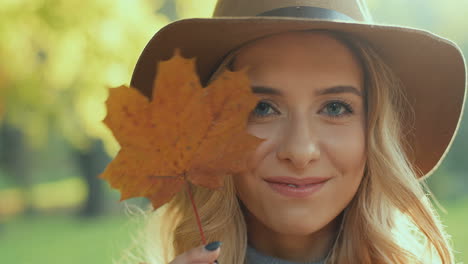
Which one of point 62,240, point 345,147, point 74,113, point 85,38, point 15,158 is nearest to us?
point 345,147

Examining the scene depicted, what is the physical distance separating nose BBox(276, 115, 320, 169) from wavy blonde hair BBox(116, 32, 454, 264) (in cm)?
26

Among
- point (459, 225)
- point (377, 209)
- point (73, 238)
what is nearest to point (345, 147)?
point (377, 209)

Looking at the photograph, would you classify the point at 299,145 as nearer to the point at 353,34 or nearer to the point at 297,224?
the point at 297,224

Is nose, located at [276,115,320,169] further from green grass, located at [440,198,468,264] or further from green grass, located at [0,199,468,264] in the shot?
green grass, located at [440,198,468,264]

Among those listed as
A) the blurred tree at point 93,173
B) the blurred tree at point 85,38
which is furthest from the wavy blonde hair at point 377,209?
the blurred tree at point 93,173

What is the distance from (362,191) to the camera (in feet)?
6.98

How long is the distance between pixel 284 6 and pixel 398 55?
0.40 m

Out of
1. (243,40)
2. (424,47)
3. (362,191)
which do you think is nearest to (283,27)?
(243,40)

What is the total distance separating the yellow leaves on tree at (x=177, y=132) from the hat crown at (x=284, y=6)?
0.42 metres

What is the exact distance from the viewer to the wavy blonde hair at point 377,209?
6.71 feet

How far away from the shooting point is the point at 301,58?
188 cm

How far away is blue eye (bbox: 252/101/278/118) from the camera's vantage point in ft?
6.22

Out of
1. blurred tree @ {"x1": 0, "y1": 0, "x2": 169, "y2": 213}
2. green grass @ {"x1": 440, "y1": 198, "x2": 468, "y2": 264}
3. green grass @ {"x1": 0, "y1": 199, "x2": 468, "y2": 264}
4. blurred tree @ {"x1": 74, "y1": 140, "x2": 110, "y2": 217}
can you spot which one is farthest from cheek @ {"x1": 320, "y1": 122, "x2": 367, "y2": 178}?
blurred tree @ {"x1": 74, "y1": 140, "x2": 110, "y2": 217}

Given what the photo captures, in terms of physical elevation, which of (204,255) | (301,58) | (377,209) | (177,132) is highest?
(301,58)
